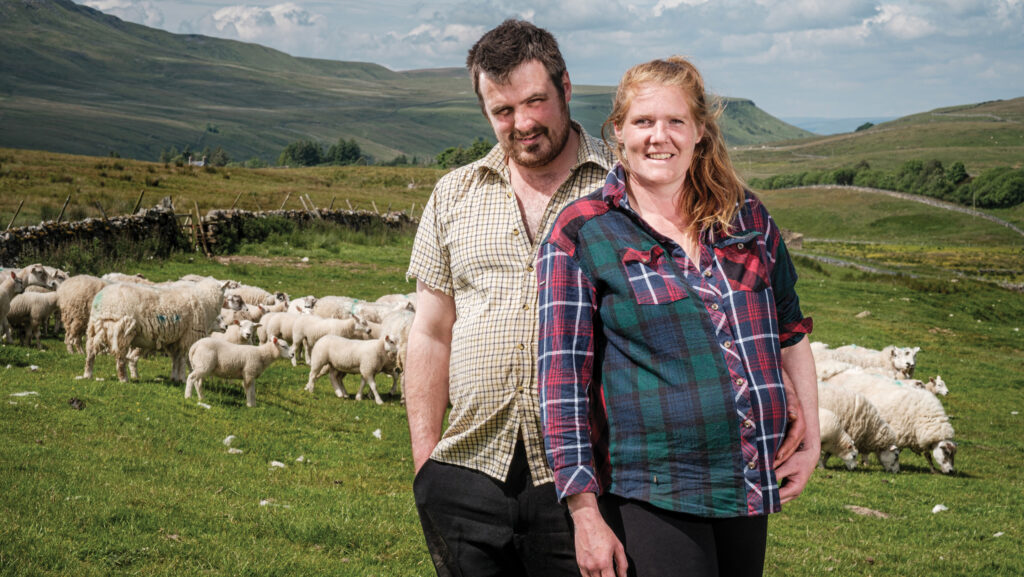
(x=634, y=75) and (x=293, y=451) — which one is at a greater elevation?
(x=634, y=75)

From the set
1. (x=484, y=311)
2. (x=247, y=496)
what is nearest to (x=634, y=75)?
(x=484, y=311)

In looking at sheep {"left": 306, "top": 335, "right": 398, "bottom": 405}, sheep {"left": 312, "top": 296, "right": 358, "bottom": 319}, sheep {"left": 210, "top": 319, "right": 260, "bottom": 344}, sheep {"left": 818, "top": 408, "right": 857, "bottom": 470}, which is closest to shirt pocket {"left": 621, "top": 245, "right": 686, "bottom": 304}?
sheep {"left": 818, "top": 408, "right": 857, "bottom": 470}

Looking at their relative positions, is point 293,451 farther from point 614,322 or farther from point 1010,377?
point 1010,377

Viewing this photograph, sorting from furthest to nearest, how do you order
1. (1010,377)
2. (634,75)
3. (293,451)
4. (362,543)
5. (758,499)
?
(1010,377) < (293,451) < (362,543) < (634,75) < (758,499)

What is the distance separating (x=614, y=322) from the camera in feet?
8.89

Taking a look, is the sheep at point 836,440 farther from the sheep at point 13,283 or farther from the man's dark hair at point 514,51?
the sheep at point 13,283

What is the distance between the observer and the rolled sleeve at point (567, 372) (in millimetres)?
2629

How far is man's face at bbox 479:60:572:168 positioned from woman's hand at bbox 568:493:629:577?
1369 millimetres

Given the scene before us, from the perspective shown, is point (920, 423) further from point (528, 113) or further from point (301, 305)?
point (528, 113)

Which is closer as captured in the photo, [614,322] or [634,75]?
[614,322]

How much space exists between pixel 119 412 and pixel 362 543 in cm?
446

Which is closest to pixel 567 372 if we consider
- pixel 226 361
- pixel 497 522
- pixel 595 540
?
pixel 595 540

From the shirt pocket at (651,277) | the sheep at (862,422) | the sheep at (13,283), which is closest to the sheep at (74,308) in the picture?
the sheep at (13,283)

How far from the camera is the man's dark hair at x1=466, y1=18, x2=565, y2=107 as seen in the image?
3270 mm
